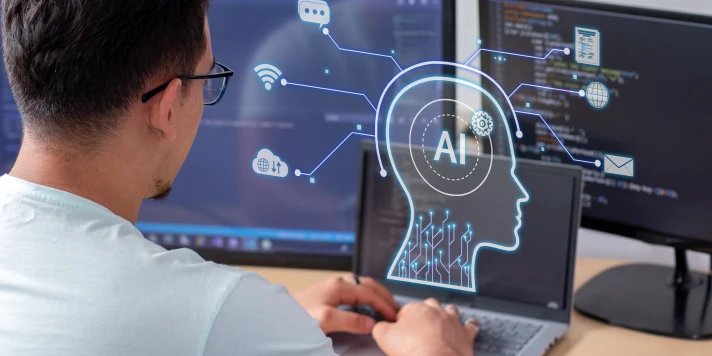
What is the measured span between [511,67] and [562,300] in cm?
38

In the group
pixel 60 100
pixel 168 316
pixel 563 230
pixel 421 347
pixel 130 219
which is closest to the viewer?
Result: pixel 168 316

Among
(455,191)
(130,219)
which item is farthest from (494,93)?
(130,219)

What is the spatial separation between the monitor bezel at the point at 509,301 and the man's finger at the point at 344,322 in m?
0.17

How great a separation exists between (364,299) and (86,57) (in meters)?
0.68

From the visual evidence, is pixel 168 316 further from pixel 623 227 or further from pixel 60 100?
pixel 623 227

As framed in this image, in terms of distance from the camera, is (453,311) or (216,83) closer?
(216,83)

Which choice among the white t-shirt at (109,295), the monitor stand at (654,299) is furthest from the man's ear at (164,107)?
the monitor stand at (654,299)

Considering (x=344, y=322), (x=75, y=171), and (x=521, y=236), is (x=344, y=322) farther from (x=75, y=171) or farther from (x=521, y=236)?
(x=75, y=171)

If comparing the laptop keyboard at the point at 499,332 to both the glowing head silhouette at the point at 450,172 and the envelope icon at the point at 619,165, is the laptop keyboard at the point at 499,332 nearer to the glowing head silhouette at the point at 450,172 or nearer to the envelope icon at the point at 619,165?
the glowing head silhouette at the point at 450,172

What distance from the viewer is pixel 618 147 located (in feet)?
4.88

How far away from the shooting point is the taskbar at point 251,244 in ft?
5.55

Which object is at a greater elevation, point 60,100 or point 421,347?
point 60,100

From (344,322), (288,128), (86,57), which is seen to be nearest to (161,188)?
(86,57)

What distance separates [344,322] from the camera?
4.67ft
